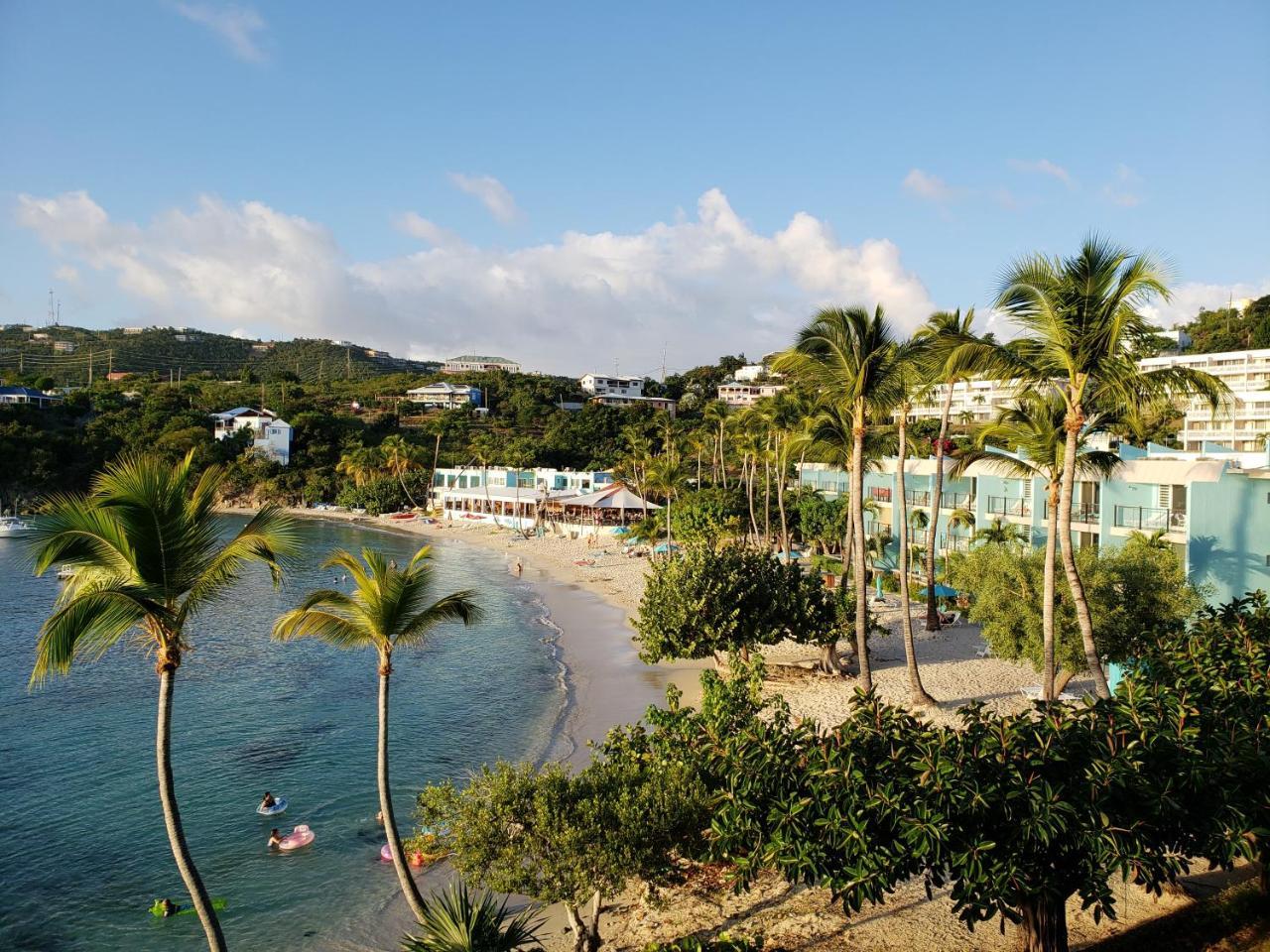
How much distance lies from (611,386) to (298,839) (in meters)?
158

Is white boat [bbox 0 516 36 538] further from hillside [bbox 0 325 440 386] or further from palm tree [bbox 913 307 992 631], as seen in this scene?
hillside [bbox 0 325 440 386]

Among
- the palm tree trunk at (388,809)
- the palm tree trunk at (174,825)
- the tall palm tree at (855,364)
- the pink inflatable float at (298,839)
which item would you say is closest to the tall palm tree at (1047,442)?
the tall palm tree at (855,364)

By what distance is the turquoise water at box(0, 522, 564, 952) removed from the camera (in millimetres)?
14227

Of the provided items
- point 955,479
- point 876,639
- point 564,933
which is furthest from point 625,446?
point 564,933

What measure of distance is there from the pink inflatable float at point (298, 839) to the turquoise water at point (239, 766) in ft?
0.75

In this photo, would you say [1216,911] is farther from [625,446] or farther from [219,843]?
[625,446]

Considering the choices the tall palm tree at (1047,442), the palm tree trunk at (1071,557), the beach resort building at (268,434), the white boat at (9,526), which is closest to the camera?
the palm tree trunk at (1071,557)

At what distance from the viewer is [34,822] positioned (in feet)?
57.9

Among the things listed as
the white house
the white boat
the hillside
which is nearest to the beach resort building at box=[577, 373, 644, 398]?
the white house

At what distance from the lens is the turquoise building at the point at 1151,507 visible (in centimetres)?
2139

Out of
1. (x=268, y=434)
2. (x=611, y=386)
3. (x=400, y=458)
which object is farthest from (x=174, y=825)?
(x=611, y=386)

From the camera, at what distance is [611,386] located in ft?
564

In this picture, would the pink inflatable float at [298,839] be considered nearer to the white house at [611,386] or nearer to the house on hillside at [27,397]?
the house on hillside at [27,397]

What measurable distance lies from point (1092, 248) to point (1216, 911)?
982cm
